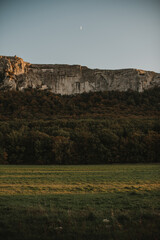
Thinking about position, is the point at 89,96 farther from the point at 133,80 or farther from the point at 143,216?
the point at 143,216

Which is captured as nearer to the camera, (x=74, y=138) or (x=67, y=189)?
(x=67, y=189)

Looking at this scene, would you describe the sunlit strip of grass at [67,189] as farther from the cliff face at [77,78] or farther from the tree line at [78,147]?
the cliff face at [77,78]

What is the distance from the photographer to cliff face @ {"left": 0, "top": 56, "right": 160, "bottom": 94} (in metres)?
72.1

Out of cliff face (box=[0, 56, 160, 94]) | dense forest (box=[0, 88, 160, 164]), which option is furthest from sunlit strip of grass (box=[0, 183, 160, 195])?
cliff face (box=[0, 56, 160, 94])

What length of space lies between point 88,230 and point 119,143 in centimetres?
3255

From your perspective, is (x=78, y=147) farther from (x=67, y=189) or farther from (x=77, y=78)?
(x=77, y=78)

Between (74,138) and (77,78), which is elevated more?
(77,78)

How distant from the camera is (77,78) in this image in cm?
7625

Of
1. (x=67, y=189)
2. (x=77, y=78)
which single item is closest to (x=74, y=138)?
(x=67, y=189)

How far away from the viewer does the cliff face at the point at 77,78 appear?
72.1 metres

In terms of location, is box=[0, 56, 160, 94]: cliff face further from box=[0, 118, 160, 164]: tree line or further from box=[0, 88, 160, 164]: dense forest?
box=[0, 118, 160, 164]: tree line

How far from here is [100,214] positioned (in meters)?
5.88

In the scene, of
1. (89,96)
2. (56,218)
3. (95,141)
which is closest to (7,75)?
(89,96)

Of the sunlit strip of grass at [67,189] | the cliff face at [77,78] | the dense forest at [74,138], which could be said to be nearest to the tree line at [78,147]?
the dense forest at [74,138]
